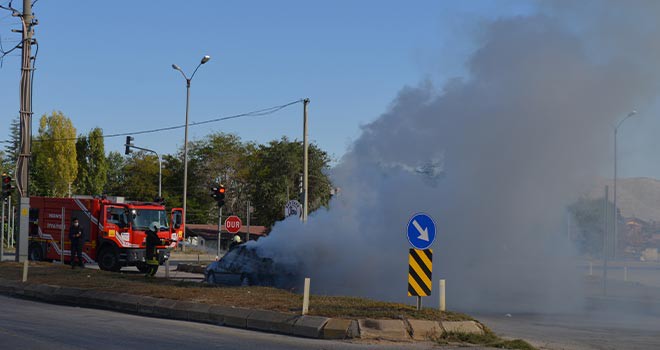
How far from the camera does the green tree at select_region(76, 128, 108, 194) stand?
260ft

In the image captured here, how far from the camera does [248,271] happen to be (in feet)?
64.4

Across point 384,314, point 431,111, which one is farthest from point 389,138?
point 384,314

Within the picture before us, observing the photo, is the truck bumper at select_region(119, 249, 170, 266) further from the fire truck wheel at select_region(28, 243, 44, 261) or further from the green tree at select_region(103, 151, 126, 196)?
the green tree at select_region(103, 151, 126, 196)

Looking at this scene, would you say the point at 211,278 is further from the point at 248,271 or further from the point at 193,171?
the point at 193,171

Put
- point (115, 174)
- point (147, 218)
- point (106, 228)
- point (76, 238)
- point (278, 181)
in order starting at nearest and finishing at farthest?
point (76, 238)
point (106, 228)
point (147, 218)
point (278, 181)
point (115, 174)

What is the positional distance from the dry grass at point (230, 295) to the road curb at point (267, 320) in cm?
35

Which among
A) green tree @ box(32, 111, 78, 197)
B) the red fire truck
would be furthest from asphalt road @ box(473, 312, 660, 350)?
green tree @ box(32, 111, 78, 197)

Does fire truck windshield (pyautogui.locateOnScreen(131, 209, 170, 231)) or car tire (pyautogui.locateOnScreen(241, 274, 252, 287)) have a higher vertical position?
fire truck windshield (pyautogui.locateOnScreen(131, 209, 170, 231))

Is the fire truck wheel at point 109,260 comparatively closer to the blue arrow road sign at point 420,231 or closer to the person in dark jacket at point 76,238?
the person in dark jacket at point 76,238

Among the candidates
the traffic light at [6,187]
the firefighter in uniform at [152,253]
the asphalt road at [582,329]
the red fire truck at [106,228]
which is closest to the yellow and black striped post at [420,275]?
the asphalt road at [582,329]

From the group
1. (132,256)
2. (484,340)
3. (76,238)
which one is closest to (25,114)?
(76,238)

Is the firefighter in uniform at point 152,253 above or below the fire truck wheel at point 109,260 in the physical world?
above

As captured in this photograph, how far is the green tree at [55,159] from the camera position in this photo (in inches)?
2906

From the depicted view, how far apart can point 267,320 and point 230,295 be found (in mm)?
2871
